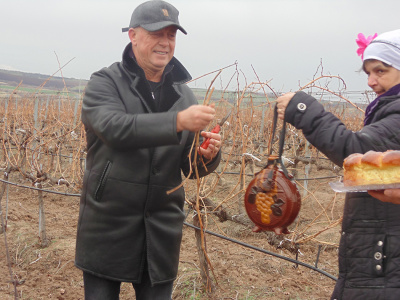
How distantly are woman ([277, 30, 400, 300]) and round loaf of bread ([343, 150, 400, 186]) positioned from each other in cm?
9

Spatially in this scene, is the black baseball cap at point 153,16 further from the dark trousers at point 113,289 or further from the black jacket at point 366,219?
the dark trousers at point 113,289

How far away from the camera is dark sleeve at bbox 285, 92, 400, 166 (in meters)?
1.24

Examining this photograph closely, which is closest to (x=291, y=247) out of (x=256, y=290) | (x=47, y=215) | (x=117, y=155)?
(x=256, y=290)

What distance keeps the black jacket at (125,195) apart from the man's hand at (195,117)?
0.43 ft

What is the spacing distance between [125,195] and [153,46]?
0.56 meters

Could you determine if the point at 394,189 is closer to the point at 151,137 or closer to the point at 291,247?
the point at 151,137

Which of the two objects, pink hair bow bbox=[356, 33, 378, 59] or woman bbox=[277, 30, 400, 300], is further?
pink hair bow bbox=[356, 33, 378, 59]

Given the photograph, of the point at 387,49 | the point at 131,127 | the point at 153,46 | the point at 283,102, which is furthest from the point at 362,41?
the point at 131,127

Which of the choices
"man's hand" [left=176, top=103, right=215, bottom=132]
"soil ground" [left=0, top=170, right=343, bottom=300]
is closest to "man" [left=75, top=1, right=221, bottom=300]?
"man's hand" [left=176, top=103, right=215, bottom=132]

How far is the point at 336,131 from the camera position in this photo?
1272mm

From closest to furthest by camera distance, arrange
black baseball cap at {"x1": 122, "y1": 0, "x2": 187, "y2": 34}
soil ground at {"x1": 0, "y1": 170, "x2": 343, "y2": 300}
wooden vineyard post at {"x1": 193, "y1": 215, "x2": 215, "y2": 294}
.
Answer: black baseball cap at {"x1": 122, "y1": 0, "x2": 187, "y2": 34} → wooden vineyard post at {"x1": 193, "y1": 215, "x2": 215, "y2": 294} → soil ground at {"x1": 0, "y1": 170, "x2": 343, "y2": 300}

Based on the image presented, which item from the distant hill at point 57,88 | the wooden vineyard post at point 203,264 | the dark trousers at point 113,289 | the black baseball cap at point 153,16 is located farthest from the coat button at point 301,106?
the wooden vineyard post at point 203,264

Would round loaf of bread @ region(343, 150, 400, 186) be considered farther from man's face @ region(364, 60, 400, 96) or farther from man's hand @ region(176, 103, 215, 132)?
man's hand @ region(176, 103, 215, 132)

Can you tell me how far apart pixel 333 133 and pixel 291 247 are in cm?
182
